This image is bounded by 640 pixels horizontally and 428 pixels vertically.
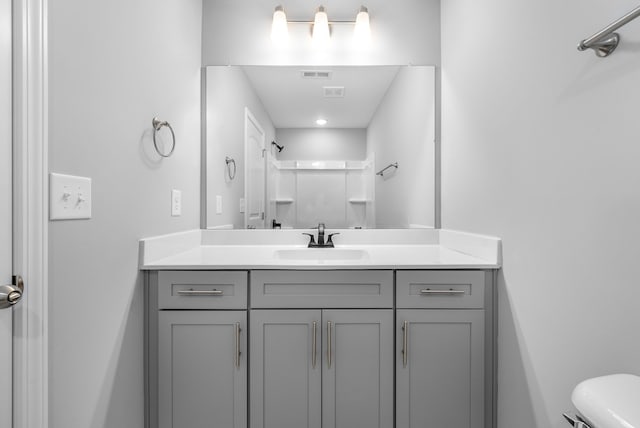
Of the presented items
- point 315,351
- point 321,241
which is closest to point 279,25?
point 321,241

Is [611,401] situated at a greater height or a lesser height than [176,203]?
lesser

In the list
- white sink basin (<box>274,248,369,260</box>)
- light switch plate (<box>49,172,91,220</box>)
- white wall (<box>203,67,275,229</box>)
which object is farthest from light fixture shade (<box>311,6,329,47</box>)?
light switch plate (<box>49,172,91,220</box>)

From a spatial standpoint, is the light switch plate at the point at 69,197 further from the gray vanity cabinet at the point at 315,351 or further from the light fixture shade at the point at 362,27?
the light fixture shade at the point at 362,27

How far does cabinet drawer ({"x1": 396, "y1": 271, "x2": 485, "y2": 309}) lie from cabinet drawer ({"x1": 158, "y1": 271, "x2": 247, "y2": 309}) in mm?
653

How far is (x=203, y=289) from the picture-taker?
1.33 metres

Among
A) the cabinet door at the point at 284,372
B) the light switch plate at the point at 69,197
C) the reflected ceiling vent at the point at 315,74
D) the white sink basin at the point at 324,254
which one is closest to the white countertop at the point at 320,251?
the white sink basin at the point at 324,254

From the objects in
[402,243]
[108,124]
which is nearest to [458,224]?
[402,243]

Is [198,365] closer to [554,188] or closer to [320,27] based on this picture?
[554,188]

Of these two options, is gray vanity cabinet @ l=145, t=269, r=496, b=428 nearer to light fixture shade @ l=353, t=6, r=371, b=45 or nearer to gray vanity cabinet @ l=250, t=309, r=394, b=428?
gray vanity cabinet @ l=250, t=309, r=394, b=428

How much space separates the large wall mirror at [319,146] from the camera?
1.88 m

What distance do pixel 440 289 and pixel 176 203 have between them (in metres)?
1.27

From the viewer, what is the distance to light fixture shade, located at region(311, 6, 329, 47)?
1.83 meters

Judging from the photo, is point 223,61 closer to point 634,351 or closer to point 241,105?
Result: point 241,105

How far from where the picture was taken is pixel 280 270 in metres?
1.33
